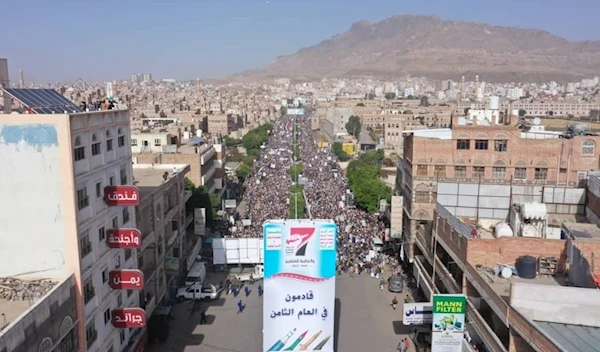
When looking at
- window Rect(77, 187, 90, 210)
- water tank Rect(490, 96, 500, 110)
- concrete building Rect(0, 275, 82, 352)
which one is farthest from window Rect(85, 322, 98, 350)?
water tank Rect(490, 96, 500, 110)

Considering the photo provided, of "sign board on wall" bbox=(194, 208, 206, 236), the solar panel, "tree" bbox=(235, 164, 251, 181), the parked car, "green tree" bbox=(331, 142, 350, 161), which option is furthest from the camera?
"green tree" bbox=(331, 142, 350, 161)

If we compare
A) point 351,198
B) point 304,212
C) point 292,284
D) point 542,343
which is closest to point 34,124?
point 292,284

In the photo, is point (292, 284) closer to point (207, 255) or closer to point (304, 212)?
point (207, 255)

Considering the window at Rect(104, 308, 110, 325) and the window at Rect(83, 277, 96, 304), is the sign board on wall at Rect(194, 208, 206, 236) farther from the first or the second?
the window at Rect(83, 277, 96, 304)

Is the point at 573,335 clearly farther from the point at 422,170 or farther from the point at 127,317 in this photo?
the point at 422,170

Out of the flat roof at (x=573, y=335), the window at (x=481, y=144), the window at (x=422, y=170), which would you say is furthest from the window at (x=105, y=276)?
the window at (x=481, y=144)

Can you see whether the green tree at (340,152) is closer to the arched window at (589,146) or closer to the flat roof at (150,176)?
the flat roof at (150,176)
